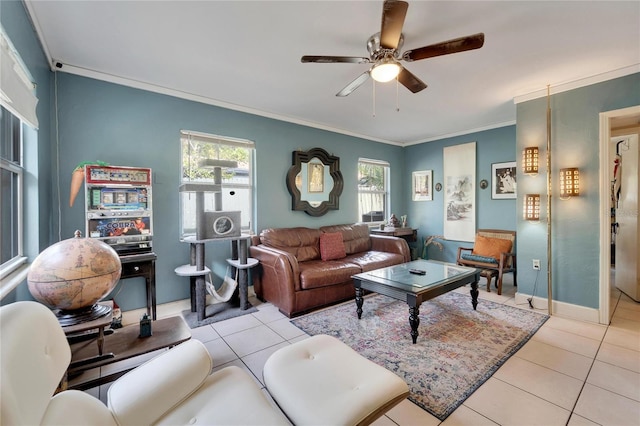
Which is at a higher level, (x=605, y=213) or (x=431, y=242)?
(x=605, y=213)

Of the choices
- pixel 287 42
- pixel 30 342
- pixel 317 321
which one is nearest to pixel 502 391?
pixel 317 321

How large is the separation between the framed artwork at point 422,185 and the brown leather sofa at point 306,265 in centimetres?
180

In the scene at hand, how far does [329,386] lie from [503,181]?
4.82m

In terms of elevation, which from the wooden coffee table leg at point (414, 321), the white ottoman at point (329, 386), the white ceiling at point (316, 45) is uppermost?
the white ceiling at point (316, 45)

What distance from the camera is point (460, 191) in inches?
207

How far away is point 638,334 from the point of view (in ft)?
8.68

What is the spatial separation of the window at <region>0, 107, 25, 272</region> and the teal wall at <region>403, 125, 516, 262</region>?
5.88 m

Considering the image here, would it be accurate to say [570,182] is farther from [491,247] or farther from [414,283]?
[414,283]

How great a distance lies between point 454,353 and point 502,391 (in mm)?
469

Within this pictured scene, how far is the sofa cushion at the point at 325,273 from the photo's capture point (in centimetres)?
318

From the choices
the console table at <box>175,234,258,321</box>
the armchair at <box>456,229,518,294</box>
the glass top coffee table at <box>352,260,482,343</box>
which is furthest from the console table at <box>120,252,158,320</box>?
the armchair at <box>456,229,518,294</box>

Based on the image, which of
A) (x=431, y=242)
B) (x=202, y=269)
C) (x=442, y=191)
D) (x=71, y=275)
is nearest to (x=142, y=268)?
(x=202, y=269)

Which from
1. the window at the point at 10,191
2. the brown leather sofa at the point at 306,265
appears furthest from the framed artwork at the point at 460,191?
the window at the point at 10,191

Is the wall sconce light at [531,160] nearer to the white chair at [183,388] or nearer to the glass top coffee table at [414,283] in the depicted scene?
the glass top coffee table at [414,283]
